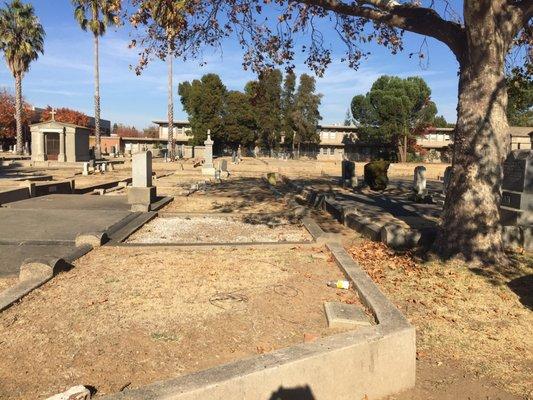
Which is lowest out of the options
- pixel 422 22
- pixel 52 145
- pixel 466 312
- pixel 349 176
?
pixel 466 312

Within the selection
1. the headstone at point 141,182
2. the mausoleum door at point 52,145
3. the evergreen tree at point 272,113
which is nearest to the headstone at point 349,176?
the headstone at point 141,182

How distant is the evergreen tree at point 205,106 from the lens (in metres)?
57.7

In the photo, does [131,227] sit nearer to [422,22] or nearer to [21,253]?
[21,253]

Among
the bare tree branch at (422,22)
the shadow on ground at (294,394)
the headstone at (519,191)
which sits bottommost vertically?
the shadow on ground at (294,394)

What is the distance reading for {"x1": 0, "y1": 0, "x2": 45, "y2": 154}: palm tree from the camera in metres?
37.4

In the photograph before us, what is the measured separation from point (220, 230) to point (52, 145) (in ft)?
103

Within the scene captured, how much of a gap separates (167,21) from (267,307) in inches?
206

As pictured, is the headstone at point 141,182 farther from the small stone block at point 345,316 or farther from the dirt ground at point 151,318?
the small stone block at point 345,316

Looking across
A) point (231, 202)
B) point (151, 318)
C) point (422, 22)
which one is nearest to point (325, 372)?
point (151, 318)

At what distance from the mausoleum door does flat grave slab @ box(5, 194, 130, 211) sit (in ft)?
79.5

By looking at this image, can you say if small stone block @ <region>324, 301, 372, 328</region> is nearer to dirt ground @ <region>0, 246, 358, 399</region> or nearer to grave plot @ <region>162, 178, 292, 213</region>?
dirt ground @ <region>0, 246, 358, 399</region>

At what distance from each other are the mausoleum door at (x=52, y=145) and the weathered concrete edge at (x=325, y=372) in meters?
36.7

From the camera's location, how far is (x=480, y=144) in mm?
6559

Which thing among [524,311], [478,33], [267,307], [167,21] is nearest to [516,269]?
[524,311]
